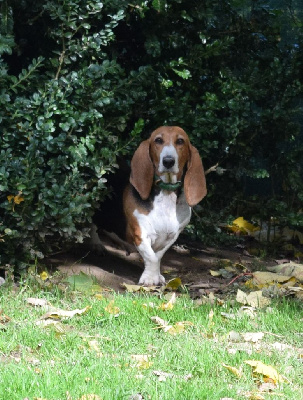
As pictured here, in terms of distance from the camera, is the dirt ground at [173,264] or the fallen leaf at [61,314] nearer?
the fallen leaf at [61,314]

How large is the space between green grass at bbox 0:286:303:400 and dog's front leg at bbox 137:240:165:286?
0.74 m

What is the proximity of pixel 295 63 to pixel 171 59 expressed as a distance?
3.93 ft

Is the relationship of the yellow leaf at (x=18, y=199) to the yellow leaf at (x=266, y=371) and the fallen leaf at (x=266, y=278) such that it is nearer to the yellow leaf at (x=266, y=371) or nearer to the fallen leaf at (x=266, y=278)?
the fallen leaf at (x=266, y=278)

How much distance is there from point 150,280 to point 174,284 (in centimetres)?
31

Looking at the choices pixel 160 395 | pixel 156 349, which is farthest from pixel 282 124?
pixel 160 395

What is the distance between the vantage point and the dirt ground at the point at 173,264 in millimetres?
5805

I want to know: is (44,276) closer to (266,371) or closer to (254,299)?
(254,299)

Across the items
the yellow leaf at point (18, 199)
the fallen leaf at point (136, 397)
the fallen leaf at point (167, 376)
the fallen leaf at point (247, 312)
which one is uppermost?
the yellow leaf at point (18, 199)

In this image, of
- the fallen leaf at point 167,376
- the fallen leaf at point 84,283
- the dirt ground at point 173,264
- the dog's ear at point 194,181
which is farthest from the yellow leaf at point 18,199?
the fallen leaf at point 167,376

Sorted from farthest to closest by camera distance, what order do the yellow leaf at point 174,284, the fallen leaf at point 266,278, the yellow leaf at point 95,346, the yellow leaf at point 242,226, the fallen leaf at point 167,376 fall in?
the yellow leaf at point 242,226, the fallen leaf at point 266,278, the yellow leaf at point 174,284, the yellow leaf at point 95,346, the fallen leaf at point 167,376

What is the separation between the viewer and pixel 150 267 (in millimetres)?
5859

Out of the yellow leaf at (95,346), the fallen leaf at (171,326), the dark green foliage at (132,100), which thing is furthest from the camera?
the dark green foliage at (132,100)

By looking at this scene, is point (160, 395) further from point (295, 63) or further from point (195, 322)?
point (295, 63)

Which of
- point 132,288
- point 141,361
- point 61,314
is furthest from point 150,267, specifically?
point 141,361
